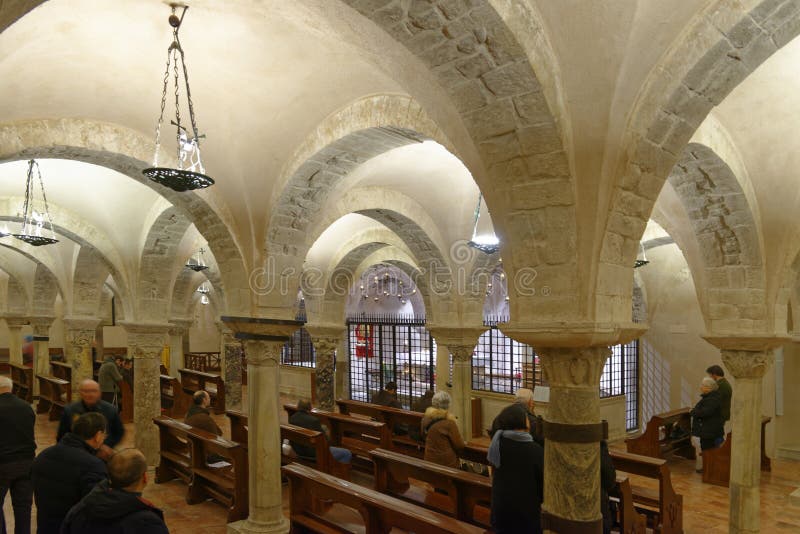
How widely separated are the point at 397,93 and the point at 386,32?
6.43ft

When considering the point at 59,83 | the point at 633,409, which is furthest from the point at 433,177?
the point at 633,409

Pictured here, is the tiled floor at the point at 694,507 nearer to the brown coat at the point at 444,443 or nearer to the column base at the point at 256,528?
the column base at the point at 256,528

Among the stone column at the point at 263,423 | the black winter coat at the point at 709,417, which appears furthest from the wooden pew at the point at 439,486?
the black winter coat at the point at 709,417

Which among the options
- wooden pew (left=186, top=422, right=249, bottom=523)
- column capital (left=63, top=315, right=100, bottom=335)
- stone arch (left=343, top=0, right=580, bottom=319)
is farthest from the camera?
column capital (left=63, top=315, right=100, bottom=335)

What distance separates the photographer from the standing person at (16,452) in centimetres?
479

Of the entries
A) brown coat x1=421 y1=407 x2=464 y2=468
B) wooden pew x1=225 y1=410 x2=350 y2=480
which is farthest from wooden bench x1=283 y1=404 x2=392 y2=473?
brown coat x1=421 y1=407 x2=464 y2=468

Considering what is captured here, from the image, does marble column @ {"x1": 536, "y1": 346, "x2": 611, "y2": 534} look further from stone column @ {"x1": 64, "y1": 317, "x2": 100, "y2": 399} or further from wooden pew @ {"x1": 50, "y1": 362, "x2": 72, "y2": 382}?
wooden pew @ {"x1": 50, "y1": 362, "x2": 72, "y2": 382}

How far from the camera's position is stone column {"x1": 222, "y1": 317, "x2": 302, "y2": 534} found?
19.7 ft

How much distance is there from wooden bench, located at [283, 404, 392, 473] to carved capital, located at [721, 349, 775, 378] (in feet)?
13.7

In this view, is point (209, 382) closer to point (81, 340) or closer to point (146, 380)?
point (81, 340)

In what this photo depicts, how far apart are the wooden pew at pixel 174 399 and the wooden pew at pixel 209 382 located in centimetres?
41

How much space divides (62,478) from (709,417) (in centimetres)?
822

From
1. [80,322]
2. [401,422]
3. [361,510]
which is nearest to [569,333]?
[361,510]

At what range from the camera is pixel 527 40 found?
307cm
